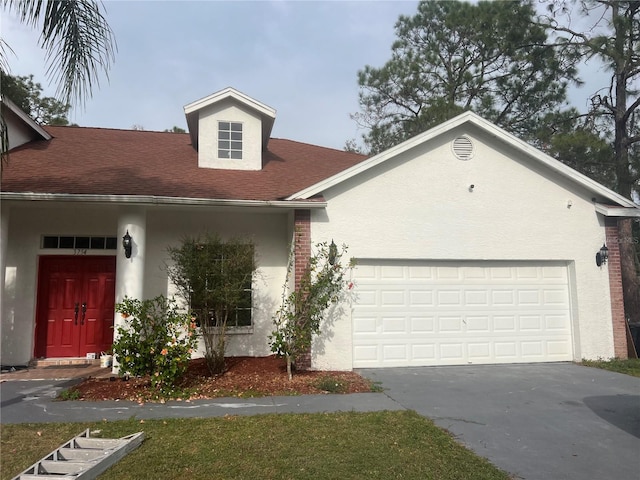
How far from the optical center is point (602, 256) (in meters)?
9.98

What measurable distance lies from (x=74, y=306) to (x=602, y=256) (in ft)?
36.5

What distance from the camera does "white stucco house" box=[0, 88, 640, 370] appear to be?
9148 millimetres

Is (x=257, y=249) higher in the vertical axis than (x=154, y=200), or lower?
lower

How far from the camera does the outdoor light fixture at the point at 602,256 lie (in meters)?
9.98

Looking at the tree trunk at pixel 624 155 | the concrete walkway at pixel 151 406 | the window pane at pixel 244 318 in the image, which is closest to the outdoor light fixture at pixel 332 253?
the window pane at pixel 244 318

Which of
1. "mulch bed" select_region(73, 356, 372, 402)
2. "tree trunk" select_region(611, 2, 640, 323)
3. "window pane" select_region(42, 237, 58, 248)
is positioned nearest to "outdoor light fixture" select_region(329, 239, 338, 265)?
"mulch bed" select_region(73, 356, 372, 402)

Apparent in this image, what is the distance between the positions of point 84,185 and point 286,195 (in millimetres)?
3758

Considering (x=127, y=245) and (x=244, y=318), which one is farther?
(x=244, y=318)

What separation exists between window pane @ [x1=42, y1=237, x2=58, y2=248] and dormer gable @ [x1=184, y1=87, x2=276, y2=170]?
11.3ft

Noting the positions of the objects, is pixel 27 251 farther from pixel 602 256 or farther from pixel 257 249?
pixel 602 256

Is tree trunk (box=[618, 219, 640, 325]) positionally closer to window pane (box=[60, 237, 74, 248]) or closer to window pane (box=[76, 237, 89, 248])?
window pane (box=[76, 237, 89, 248])

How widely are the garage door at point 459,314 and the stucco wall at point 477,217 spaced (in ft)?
1.02

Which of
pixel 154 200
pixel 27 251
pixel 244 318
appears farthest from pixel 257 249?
pixel 27 251

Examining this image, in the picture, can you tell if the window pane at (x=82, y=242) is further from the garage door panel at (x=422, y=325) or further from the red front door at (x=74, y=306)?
the garage door panel at (x=422, y=325)
